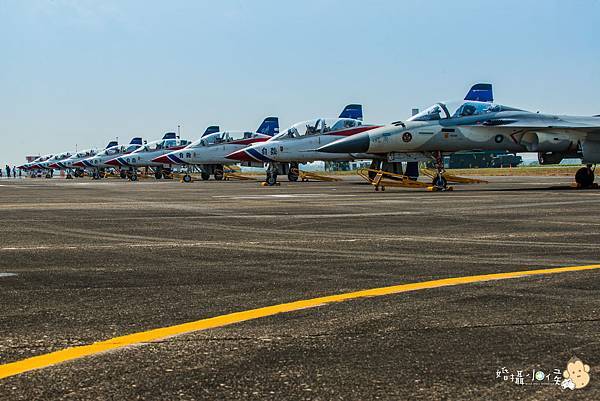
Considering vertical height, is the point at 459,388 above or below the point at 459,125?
below

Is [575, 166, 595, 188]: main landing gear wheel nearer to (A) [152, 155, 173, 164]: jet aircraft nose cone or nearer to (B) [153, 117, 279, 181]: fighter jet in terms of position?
(B) [153, 117, 279, 181]: fighter jet

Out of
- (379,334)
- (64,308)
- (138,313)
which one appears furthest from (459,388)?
(64,308)

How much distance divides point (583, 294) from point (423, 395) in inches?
113

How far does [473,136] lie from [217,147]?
2903 cm

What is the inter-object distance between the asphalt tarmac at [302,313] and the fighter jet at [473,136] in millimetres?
14741

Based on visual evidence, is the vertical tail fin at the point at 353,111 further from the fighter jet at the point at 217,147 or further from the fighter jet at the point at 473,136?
the fighter jet at the point at 473,136

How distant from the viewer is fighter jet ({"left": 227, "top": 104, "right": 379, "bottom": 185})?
128 feet

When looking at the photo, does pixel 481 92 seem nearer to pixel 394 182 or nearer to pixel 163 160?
pixel 394 182

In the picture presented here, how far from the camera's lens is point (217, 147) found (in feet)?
172

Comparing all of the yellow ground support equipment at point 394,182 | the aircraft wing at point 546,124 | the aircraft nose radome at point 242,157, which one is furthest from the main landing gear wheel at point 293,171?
the aircraft wing at point 546,124

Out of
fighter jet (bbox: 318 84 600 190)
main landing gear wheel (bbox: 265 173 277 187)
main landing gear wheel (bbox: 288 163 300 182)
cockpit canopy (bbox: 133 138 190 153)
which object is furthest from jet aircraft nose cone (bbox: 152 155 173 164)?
fighter jet (bbox: 318 84 600 190)

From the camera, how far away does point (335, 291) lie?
5941 mm

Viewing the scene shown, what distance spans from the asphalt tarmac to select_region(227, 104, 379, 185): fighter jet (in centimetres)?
2810

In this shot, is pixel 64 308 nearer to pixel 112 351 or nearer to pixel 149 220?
pixel 112 351
